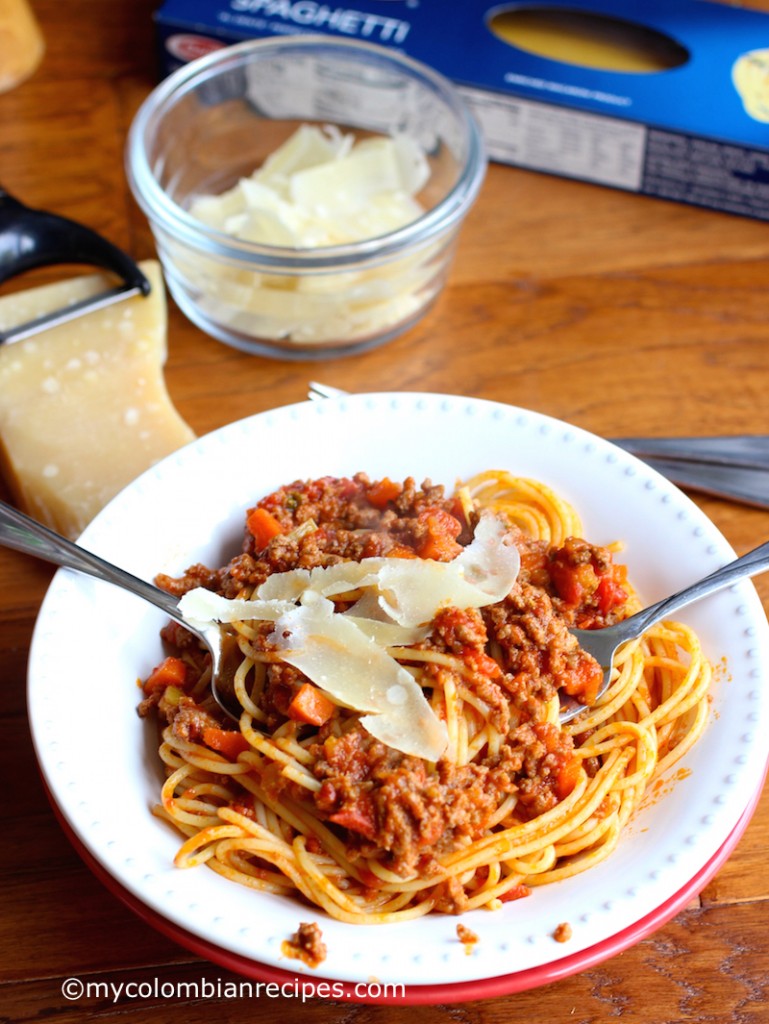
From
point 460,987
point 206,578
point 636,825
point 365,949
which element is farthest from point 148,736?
point 636,825

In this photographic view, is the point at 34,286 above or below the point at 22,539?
below

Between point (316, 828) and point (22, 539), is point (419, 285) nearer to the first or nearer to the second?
point (22, 539)

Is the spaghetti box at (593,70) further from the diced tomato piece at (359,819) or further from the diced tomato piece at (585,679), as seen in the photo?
the diced tomato piece at (359,819)

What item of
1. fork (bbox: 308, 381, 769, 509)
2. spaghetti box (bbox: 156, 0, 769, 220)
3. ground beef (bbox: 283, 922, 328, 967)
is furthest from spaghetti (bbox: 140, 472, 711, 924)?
spaghetti box (bbox: 156, 0, 769, 220)

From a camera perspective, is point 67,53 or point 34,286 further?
point 67,53

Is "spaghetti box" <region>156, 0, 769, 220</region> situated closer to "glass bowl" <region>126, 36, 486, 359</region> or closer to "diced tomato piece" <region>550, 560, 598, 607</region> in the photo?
"glass bowl" <region>126, 36, 486, 359</region>

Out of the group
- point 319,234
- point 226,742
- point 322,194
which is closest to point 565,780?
point 226,742

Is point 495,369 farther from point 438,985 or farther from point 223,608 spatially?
point 438,985
